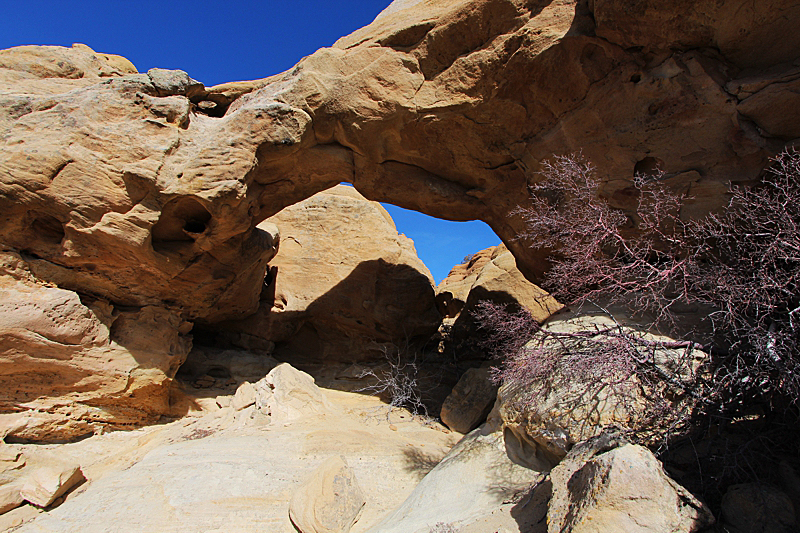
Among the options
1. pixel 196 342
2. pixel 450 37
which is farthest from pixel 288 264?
pixel 450 37

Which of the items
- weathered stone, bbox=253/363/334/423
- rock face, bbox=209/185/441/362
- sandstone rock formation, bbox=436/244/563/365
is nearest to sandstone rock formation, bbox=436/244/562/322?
sandstone rock formation, bbox=436/244/563/365

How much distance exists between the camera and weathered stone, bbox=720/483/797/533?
2.71 metres

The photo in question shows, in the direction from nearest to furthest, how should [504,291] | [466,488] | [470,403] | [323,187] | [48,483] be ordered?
[466,488] → [48,483] → [470,403] → [323,187] → [504,291]

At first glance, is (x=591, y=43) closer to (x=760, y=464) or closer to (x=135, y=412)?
(x=760, y=464)

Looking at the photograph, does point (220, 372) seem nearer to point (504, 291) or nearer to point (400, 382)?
point (400, 382)

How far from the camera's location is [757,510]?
2.79 m

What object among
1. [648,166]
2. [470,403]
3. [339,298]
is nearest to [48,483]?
[470,403]

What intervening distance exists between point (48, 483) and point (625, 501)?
555 cm

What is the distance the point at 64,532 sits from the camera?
4250 mm

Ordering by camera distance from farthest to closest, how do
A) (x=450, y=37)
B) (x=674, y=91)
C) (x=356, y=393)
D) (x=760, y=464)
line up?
(x=356, y=393) < (x=450, y=37) < (x=674, y=91) < (x=760, y=464)

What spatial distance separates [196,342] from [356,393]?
11.0 ft

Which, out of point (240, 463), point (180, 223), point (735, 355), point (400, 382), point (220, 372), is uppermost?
point (180, 223)

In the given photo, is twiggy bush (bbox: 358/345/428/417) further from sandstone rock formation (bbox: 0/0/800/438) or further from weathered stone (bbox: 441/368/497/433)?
sandstone rock formation (bbox: 0/0/800/438)

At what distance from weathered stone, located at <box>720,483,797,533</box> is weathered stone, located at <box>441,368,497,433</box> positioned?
370 centimetres
